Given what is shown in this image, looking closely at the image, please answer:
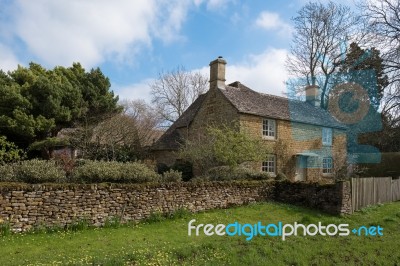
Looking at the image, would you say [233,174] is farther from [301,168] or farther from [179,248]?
[301,168]

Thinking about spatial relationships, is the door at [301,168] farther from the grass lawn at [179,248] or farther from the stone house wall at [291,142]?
the grass lawn at [179,248]

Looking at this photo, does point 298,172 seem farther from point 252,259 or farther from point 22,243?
point 22,243

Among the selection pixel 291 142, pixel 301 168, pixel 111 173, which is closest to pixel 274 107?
pixel 291 142

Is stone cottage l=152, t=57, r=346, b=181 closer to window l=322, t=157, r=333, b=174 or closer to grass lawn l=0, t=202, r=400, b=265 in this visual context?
window l=322, t=157, r=333, b=174

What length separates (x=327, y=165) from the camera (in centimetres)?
2647

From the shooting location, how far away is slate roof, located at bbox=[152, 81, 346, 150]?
74.1 ft

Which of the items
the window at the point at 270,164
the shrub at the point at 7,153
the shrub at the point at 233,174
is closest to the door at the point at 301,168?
the window at the point at 270,164

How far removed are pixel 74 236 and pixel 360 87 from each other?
897 inches

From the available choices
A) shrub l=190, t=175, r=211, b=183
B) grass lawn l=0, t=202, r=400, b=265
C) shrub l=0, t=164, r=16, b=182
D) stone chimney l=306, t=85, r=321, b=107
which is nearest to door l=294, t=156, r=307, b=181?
stone chimney l=306, t=85, r=321, b=107

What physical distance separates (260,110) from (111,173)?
13796 mm

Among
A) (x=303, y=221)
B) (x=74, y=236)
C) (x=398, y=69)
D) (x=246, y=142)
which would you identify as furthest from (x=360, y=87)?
(x=74, y=236)

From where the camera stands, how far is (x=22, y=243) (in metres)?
7.93

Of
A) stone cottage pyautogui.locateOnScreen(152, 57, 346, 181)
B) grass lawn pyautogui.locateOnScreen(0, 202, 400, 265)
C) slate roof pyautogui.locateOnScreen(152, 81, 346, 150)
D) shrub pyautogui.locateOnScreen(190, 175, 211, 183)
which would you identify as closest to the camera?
grass lawn pyautogui.locateOnScreen(0, 202, 400, 265)

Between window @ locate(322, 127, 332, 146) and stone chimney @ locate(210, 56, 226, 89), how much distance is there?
9.18 meters
